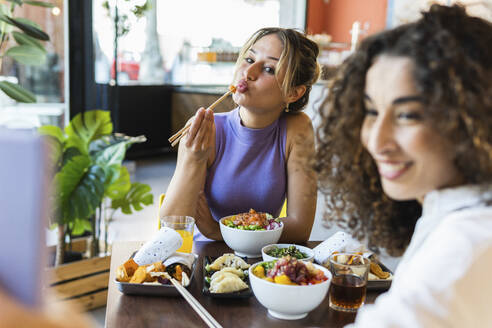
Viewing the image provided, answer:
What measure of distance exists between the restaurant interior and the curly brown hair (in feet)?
0.24

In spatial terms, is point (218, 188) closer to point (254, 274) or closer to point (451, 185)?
point (254, 274)

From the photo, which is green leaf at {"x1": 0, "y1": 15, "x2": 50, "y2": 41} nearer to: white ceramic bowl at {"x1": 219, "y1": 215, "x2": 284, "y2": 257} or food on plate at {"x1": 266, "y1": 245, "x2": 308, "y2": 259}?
white ceramic bowl at {"x1": 219, "y1": 215, "x2": 284, "y2": 257}

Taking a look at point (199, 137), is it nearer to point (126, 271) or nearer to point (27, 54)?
point (126, 271)

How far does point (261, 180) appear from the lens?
1.77m

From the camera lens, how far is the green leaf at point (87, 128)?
2.69 m

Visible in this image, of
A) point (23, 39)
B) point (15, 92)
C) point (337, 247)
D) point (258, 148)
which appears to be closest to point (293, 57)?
point (258, 148)

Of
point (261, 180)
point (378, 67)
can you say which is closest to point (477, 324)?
point (378, 67)

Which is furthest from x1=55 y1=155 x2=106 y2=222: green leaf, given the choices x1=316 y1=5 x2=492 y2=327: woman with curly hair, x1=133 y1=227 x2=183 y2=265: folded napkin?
x1=316 y1=5 x2=492 y2=327: woman with curly hair

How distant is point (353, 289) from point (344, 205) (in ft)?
0.60

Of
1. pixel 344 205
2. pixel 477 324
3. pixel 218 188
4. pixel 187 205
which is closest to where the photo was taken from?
pixel 477 324

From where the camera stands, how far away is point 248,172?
70.4 inches

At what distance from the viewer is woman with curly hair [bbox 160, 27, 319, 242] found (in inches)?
64.8

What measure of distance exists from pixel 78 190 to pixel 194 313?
5.42 feet

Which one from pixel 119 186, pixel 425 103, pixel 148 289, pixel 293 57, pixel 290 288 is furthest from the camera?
pixel 119 186
